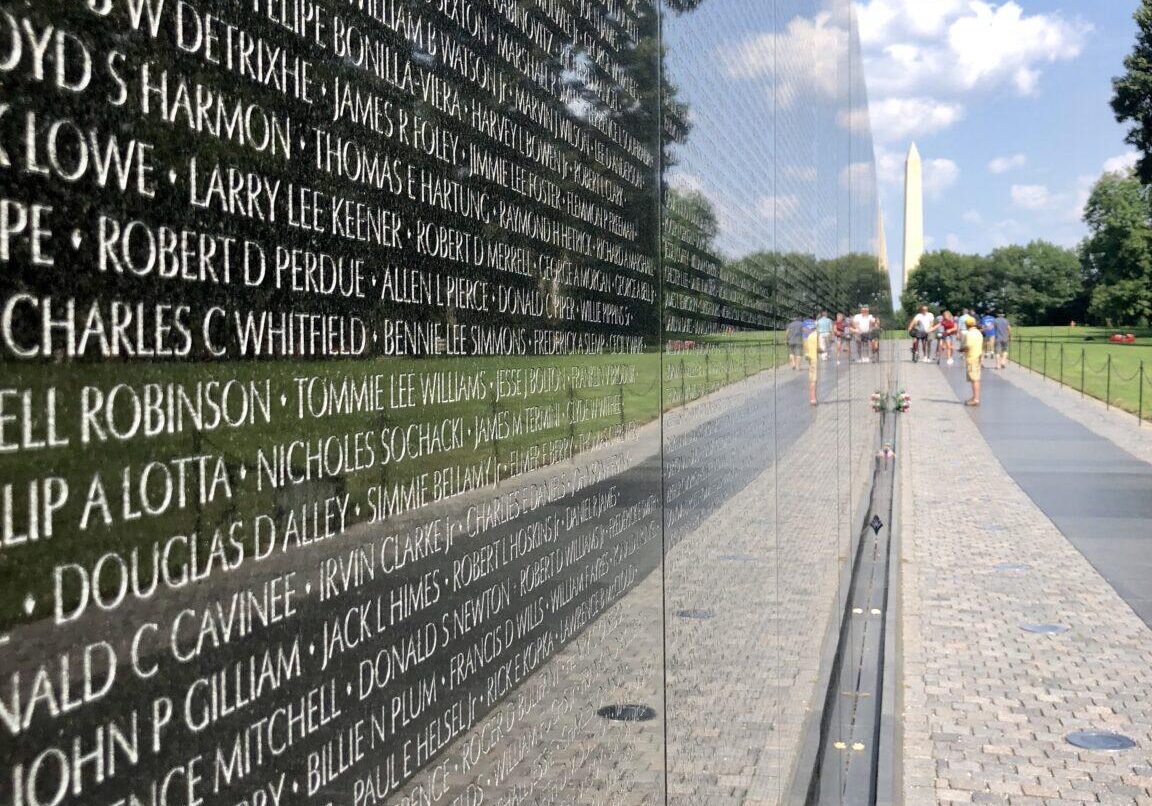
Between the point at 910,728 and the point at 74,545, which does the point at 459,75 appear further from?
the point at 910,728

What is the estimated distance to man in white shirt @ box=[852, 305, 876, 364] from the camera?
38.6 feet

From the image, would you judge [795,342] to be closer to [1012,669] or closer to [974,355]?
[1012,669]

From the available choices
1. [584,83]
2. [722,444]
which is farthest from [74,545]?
[722,444]

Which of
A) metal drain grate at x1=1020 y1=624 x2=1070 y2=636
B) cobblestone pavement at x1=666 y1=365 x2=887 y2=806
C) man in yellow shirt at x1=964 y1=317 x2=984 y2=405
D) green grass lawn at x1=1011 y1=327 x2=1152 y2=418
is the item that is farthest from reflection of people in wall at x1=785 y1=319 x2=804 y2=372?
man in yellow shirt at x1=964 y1=317 x2=984 y2=405

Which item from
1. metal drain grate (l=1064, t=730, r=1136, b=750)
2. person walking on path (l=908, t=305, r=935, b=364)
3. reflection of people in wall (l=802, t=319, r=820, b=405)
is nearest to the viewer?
metal drain grate (l=1064, t=730, r=1136, b=750)

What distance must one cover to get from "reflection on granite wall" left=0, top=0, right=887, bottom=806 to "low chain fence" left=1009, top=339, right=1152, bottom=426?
18.8 meters

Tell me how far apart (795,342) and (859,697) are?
1.90 metres

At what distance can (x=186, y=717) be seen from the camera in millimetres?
728

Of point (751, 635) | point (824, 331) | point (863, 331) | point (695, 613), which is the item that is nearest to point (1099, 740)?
point (824, 331)

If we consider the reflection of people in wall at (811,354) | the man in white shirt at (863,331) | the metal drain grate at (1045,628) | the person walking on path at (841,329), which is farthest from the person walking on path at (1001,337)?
the reflection of people in wall at (811,354)

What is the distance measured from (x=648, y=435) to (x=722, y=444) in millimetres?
806

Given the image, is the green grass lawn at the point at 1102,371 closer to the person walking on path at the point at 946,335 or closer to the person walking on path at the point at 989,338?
the person walking on path at the point at 989,338

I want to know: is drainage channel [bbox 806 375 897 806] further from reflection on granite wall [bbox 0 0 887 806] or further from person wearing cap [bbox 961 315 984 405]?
person wearing cap [bbox 961 315 984 405]

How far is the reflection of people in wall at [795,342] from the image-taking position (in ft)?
17.0
